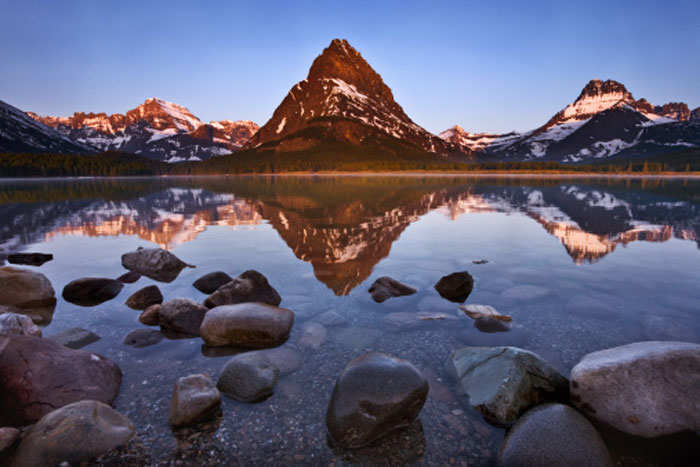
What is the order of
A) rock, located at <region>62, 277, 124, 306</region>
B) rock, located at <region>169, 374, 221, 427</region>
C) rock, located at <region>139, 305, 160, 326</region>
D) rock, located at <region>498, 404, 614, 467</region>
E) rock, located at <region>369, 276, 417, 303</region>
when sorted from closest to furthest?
rock, located at <region>498, 404, 614, 467</region>, rock, located at <region>169, 374, 221, 427</region>, rock, located at <region>139, 305, 160, 326</region>, rock, located at <region>369, 276, 417, 303</region>, rock, located at <region>62, 277, 124, 306</region>

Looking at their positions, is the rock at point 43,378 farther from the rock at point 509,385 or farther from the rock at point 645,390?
the rock at point 645,390

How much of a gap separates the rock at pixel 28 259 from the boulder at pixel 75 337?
10.2 m

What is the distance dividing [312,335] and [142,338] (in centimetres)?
437

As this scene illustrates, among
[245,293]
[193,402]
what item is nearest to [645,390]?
[193,402]

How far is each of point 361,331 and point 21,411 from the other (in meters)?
6.89

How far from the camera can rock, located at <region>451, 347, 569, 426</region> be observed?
650 centimetres

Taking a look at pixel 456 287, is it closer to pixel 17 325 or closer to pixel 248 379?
pixel 248 379

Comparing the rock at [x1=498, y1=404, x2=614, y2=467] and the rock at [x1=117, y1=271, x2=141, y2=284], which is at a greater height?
the rock at [x1=117, y1=271, x2=141, y2=284]

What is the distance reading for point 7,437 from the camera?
552 centimetres

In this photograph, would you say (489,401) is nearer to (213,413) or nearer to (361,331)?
(361,331)

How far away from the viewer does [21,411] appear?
623 cm

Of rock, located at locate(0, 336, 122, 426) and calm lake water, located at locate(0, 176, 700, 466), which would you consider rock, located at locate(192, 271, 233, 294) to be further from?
rock, located at locate(0, 336, 122, 426)

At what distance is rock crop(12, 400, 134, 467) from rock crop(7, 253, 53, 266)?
15.0 m

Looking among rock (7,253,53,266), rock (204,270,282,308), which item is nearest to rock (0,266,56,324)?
rock (204,270,282,308)
